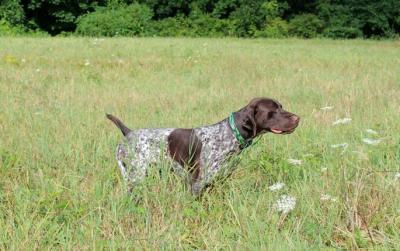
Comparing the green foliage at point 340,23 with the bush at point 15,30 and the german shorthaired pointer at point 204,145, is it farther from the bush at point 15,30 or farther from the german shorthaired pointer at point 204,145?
the german shorthaired pointer at point 204,145

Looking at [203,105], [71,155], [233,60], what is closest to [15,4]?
[233,60]

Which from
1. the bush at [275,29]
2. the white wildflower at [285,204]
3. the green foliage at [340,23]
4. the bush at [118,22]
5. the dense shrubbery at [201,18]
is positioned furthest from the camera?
the green foliage at [340,23]

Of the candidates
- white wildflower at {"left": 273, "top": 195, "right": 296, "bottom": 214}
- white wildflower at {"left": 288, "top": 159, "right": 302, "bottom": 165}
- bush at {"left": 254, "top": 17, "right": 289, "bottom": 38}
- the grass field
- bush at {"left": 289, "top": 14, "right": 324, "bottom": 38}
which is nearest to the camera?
the grass field

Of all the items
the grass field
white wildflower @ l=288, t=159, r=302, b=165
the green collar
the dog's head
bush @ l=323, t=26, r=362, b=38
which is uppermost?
the dog's head

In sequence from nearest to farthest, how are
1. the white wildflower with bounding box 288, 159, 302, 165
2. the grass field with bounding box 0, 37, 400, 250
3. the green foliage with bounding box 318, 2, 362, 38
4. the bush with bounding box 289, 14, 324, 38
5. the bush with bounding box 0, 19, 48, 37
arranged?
the grass field with bounding box 0, 37, 400, 250
the white wildflower with bounding box 288, 159, 302, 165
the bush with bounding box 0, 19, 48, 37
the green foliage with bounding box 318, 2, 362, 38
the bush with bounding box 289, 14, 324, 38

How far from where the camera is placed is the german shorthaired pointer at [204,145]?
407 cm

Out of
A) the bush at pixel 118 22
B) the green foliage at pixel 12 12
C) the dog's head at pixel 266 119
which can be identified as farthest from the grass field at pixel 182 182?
the green foliage at pixel 12 12

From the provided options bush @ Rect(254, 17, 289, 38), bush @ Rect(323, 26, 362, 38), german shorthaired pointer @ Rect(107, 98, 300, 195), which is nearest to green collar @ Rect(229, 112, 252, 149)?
german shorthaired pointer @ Rect(107, 98, 300, 195)

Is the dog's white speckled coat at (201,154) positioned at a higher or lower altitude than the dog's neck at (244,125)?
lower

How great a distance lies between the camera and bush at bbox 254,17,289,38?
1298 inches

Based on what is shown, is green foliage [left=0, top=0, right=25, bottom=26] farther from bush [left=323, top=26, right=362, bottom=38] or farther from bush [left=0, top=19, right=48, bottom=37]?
bush [left=323, top=26, right=362, bottom=38]

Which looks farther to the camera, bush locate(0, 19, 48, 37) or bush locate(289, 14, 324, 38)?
bush locate(289, 14, 324, 38)

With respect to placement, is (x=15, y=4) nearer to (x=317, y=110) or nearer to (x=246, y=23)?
(x=246, y=23)

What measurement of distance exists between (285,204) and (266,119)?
2.71 ft
